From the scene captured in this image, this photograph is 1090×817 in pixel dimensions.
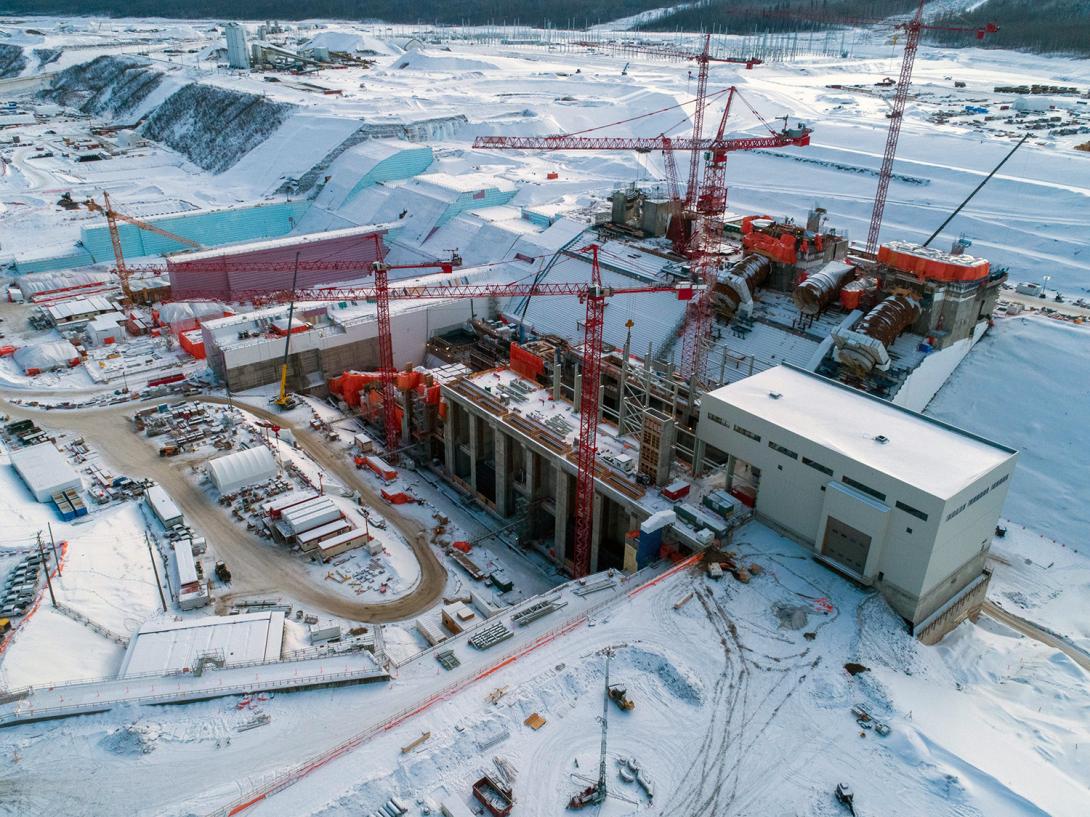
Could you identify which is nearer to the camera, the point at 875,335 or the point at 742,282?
the point at 875,335

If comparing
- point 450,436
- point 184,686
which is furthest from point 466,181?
point 184,686

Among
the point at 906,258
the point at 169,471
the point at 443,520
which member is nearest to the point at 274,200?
the point at 169,471

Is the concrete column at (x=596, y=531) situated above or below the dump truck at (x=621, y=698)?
below

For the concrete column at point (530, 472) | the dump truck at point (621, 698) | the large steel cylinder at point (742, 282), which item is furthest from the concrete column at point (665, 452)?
the large steel cylinder at point (742, 282)

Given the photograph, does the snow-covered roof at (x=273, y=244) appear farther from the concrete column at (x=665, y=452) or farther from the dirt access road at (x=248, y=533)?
the concrete column at (x=665, y=452)

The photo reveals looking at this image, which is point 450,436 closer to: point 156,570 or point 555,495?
point 555,495

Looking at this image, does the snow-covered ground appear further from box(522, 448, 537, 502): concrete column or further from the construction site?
box(522, 448, 537, 502): concrete column

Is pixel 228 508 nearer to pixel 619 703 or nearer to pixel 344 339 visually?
pixel 344 339
